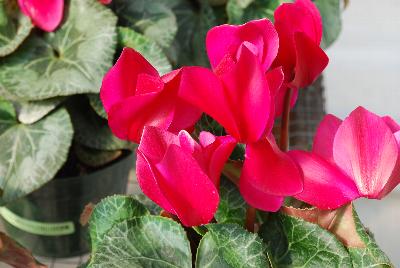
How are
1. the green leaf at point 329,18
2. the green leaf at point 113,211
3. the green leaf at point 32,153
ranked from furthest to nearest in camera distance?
the green leaf at point 329,18 < the green leaf at point 32,153 < the green leaf at point 113,211

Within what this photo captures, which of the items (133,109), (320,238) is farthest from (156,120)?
(320,238)

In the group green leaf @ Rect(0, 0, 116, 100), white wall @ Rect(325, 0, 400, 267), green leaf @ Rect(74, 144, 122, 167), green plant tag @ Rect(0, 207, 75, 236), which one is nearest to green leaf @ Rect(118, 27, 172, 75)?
green leaf @ Rect(0, 0, 116, 100)

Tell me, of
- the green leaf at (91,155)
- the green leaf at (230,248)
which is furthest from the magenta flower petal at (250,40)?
the green leaf at (91,155)

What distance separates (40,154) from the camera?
76 cm

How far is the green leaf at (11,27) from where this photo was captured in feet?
2.57

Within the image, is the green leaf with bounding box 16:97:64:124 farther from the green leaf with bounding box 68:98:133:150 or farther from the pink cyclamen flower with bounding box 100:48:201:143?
the pink cyclamen flower with bounding box 100:48:201:143

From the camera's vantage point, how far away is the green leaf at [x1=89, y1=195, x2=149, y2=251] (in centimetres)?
46

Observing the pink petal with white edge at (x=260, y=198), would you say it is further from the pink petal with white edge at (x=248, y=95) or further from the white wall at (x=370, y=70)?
the white wall at (x=370, y=70)

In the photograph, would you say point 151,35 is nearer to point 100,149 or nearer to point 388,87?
point 100,149

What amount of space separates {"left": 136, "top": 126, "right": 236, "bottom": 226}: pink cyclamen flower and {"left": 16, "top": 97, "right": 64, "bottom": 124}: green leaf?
45 cm

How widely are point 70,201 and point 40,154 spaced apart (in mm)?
136

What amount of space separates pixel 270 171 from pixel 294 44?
0.26 feet

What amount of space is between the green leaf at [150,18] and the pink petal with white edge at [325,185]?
1.53 ft

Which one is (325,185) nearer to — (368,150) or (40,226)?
(368,150)
